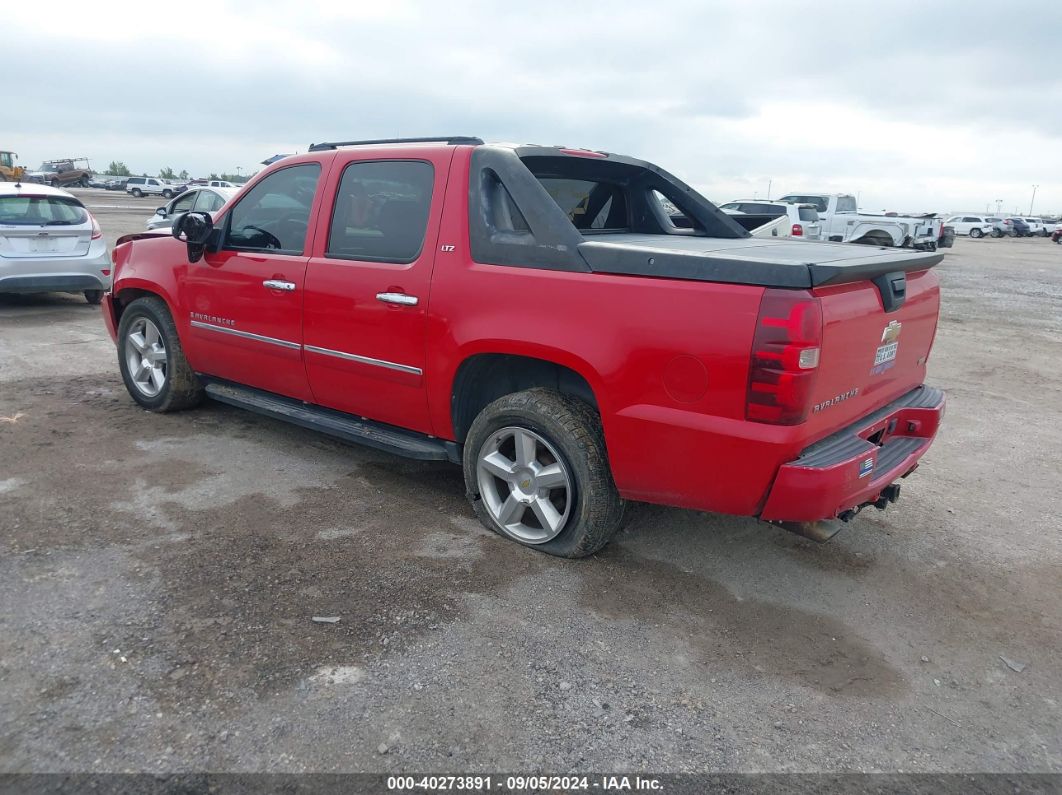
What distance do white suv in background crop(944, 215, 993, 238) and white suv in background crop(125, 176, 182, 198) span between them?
181 ft

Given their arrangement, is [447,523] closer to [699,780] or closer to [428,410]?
[428,410]

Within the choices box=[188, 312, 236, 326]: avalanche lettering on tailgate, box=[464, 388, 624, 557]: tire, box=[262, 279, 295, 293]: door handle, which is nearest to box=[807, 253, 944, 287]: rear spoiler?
box=[464, 388, 624, 557]: tire

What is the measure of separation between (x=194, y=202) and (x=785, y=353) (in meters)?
12.7

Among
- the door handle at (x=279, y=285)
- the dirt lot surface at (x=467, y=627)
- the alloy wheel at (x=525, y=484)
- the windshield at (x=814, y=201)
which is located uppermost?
the windshield at (x=814, y=201)

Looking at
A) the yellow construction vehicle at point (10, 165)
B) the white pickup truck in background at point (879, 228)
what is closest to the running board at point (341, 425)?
the white pickup truck in background at point (879, 228)

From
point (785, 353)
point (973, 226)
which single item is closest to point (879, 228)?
point (785, 353)

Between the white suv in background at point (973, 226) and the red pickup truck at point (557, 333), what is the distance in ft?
175

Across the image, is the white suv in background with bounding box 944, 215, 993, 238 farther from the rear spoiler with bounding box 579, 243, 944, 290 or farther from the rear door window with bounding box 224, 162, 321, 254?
the rear spoiler with bounding box 579, 243, 944, 290

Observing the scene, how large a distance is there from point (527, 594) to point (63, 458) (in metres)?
3.12

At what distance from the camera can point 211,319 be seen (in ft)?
16.3

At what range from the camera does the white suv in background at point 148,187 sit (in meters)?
59.5

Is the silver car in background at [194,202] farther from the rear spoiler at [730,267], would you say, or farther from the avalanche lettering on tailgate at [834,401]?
the avalanche lettering on tailgate at [834,401]

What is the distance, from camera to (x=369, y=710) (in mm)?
2582

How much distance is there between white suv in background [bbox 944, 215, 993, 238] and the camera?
50.3 meters
